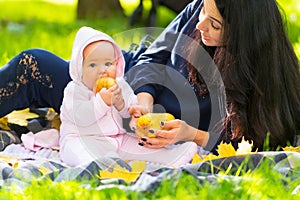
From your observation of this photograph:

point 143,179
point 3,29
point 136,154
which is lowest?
point 3,29

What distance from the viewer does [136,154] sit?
10.3ft

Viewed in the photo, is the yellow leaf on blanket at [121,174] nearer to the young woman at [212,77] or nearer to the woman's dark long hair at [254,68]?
the young woman at [212,77]

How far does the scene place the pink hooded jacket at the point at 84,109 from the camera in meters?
3.12

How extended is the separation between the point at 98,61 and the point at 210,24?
534 mm

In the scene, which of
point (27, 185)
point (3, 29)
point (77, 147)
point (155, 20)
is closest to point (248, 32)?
point (77, 147)

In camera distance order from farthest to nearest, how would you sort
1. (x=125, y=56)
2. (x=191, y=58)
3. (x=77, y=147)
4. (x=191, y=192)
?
(x=125, y=56) → (x=191, y=58) → (x=77, y=147) → (x=191, y=192)

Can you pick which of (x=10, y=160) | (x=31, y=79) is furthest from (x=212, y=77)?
(x=10, y=160)

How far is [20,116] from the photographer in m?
3.64

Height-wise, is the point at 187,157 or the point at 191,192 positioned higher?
the point at 191,192

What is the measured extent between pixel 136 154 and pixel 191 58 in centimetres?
56

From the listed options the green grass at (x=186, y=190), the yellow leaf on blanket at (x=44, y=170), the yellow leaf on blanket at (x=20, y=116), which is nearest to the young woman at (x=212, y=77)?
the yellow leaf on blanket at (x=20, y=116)

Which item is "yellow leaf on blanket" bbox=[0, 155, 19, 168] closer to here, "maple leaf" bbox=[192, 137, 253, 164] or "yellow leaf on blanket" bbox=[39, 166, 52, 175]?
"yellow leaf on blanket" bbox=[39, 166, 52, 175]

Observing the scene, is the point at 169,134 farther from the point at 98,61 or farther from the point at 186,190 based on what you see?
the point at 186,190

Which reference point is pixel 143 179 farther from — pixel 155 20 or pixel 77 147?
pixel 155 20
